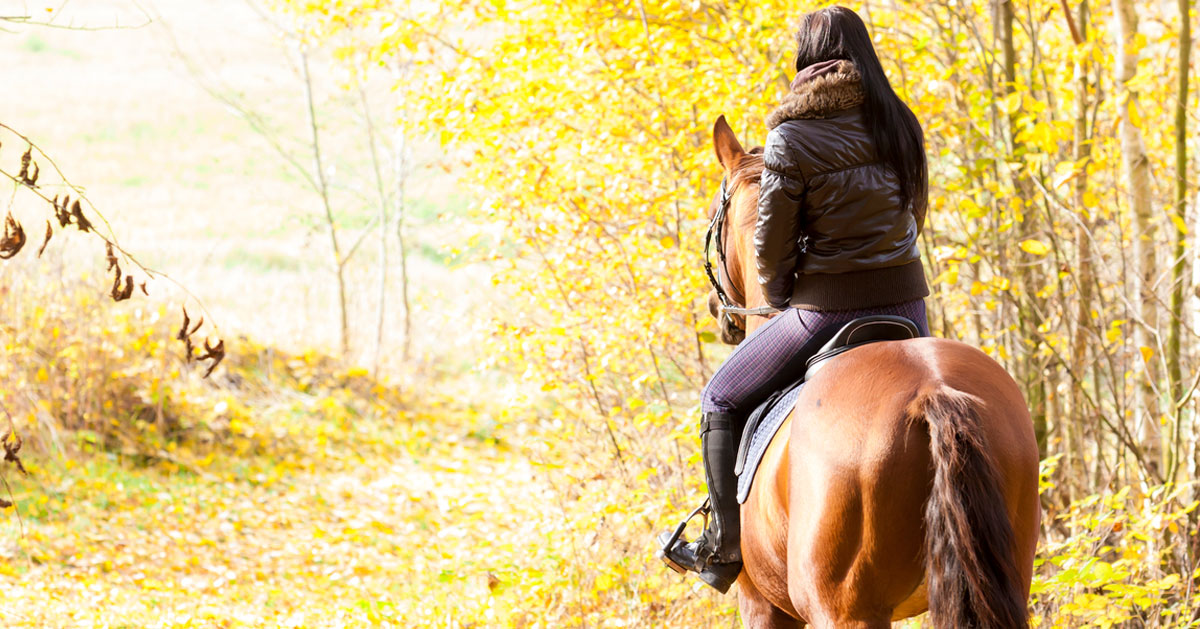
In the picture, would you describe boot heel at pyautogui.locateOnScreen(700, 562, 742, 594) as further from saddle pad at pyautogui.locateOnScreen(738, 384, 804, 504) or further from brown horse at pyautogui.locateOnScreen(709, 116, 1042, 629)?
brown horse at pyautogui.locateOnScreen(709, 116, 1042, 629)

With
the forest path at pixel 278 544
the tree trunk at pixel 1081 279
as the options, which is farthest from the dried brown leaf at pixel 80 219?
the tree trunk at pixel 1081 279

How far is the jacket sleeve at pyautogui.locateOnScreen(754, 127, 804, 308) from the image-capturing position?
310 cm

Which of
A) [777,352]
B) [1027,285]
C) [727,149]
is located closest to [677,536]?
[777,352]

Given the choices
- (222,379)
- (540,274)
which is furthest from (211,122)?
(540,274)

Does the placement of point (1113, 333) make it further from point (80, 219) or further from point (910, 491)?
point (80, 219)

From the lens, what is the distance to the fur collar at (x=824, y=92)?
3.05 m

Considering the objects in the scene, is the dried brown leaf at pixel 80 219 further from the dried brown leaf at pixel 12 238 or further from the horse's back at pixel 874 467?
the horse's back at pixel 874 467

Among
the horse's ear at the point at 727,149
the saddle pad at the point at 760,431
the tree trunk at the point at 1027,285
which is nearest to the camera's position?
the saddle pad at the point at 760,431

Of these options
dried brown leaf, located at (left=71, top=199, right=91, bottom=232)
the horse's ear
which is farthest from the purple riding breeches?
dried brown leaf, located at (left=71, top=199, right=91, bottom=232)

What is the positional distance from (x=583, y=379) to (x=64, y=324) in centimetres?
541

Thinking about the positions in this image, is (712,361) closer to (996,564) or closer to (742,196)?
(742,196)

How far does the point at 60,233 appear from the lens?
10.6 metres

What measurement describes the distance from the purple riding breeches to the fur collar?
63 centimetres

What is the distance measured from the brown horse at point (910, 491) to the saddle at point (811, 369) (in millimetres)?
192
